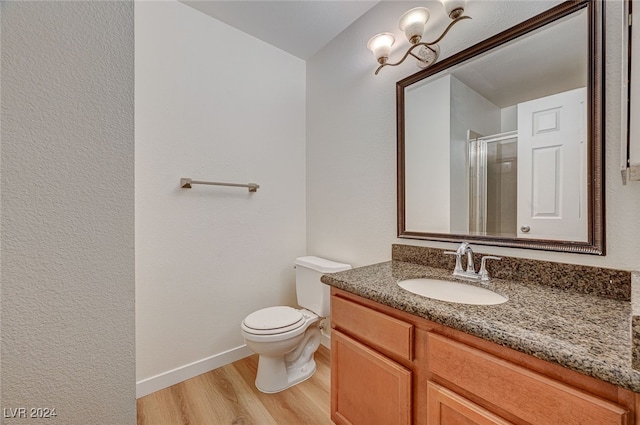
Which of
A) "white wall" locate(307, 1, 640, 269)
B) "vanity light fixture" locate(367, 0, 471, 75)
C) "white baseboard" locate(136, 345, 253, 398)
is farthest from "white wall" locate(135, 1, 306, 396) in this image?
"vanity light fixture" locate(367, 0, 471, 75)

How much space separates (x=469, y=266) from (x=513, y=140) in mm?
599

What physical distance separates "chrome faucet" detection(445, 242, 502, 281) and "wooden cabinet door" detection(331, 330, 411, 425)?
0.54m

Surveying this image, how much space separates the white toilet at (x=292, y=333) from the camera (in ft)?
5.20

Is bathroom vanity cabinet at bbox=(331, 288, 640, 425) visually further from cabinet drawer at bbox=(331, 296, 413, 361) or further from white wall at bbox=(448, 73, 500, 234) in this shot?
white wall at bbox=(448, 73, 500, 234)

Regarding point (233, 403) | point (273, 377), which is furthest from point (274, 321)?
point (233, 403)

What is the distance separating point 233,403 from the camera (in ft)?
5.12

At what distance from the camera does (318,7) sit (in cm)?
175

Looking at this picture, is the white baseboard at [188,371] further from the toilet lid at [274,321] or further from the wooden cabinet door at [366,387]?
the wooden cabinet door at [366,387]

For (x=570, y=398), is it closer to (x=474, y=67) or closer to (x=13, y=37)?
(x=474, y=67)

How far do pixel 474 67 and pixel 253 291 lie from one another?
6.75 ft

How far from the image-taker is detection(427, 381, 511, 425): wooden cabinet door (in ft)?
2.41

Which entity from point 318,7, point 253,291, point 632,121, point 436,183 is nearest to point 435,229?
point 436,183

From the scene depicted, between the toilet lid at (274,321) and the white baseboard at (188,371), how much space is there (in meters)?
0.52

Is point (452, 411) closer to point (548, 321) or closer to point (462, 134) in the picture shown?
point (548, 321)
